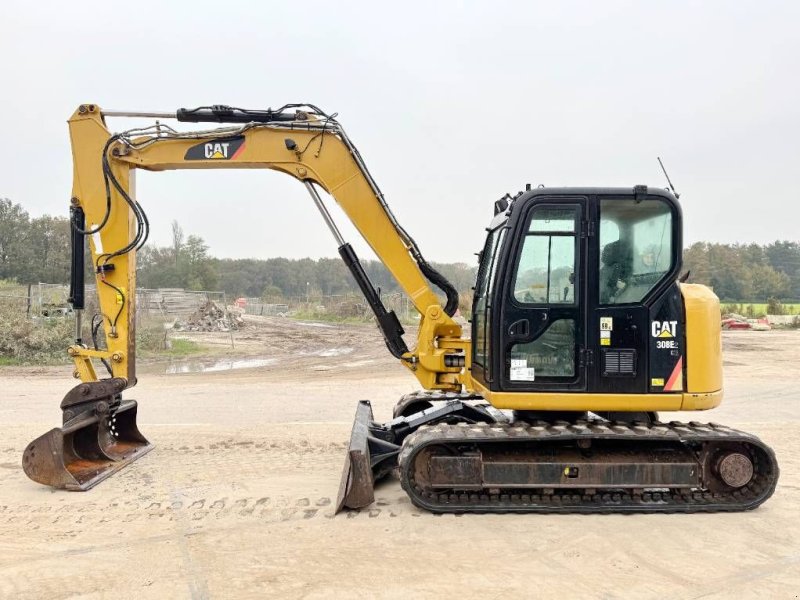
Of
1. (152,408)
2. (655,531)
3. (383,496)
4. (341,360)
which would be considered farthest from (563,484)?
(341,360)

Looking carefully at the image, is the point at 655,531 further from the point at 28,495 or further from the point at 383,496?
the point at 28,495

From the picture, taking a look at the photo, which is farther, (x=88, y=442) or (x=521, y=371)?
(x=88, y=442)

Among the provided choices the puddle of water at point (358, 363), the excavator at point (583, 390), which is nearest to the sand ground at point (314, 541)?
the excavator at point (583, 390)

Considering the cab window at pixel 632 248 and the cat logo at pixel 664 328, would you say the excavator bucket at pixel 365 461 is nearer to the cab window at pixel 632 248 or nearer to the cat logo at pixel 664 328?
the cab window at pixel 632 248

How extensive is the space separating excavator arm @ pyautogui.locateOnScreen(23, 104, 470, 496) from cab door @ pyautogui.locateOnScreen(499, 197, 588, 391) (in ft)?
4.24

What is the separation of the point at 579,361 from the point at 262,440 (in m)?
4.36

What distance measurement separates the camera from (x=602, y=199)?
5.31 m

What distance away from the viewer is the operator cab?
5250mm

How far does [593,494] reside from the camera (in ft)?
16.9

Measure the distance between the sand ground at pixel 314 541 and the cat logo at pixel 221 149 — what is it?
11.0 feet

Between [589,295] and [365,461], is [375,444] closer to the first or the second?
[365,461]

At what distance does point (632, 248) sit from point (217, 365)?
1426 centimetres

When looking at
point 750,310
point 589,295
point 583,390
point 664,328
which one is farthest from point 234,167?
point 750,310

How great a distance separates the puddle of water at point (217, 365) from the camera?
16.2 meters
